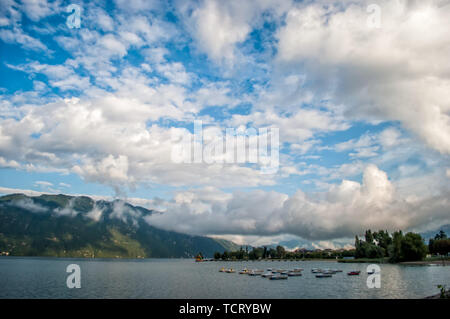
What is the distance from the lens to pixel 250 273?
194 meters
